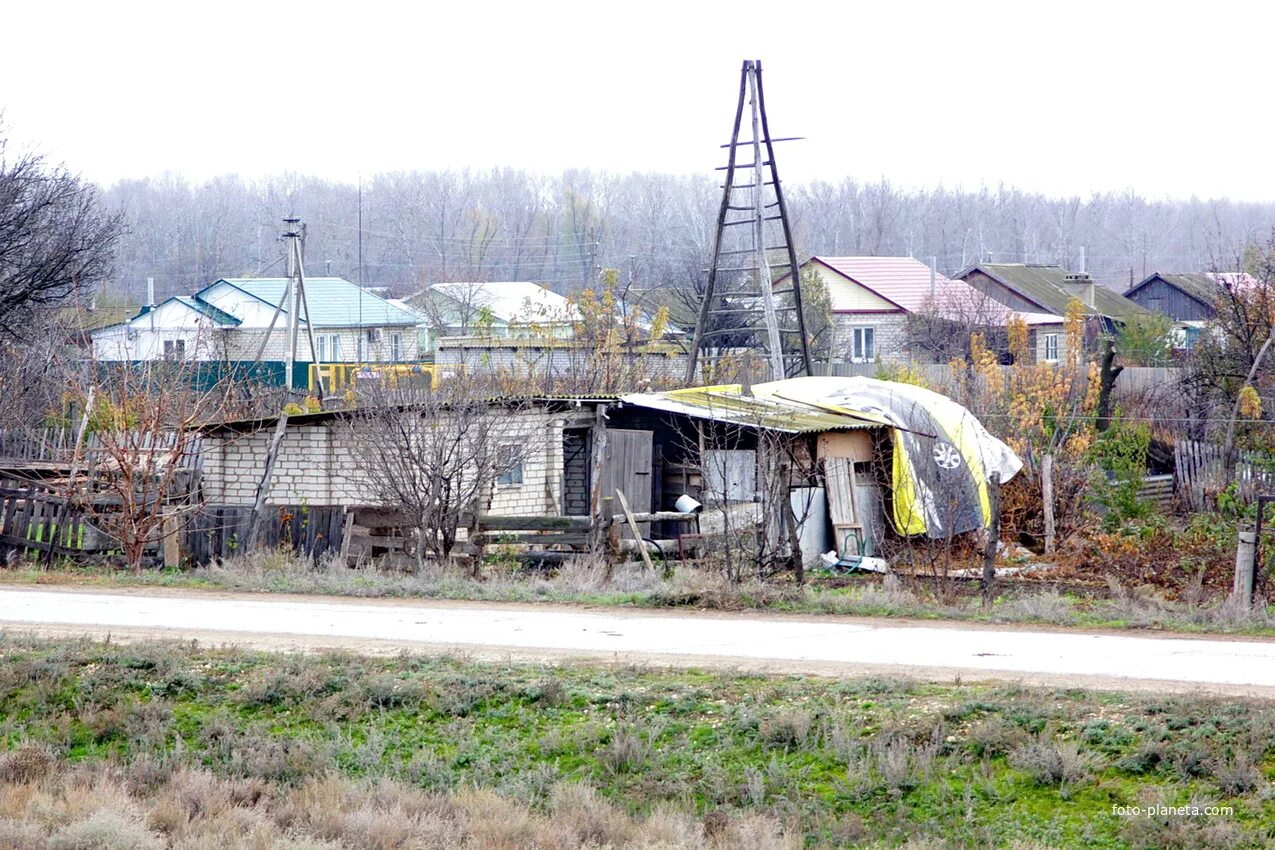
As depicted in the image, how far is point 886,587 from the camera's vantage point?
661 inches

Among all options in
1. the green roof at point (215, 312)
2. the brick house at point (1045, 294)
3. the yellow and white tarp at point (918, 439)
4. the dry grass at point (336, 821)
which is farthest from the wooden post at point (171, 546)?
the brick house at point (1045, 294)

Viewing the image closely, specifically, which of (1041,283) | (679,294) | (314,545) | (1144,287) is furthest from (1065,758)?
(1144,287)

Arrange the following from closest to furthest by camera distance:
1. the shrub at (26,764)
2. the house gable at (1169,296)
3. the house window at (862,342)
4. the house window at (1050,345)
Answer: the shrub at (26,764)
the house window at (862,342)
the house window at (1050,345)
the house gable at (1169,296)

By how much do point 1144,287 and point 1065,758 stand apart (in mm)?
73855

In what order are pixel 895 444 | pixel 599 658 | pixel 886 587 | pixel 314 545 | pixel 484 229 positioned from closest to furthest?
1. pixel 599 658
2. pixel 886 587
3. pixel 314 545
4. pixel 895 444
5. pixel 484 229

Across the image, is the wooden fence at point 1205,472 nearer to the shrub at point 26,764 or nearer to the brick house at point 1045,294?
the shrub at point 26,764

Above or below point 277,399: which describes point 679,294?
above

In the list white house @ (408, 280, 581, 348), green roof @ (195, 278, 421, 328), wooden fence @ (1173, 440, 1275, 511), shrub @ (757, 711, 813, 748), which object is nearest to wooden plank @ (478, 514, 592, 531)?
shrub @ (757, 711, 813, 748)

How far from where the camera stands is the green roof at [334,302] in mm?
61750

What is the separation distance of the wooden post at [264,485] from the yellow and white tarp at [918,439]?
9.38m

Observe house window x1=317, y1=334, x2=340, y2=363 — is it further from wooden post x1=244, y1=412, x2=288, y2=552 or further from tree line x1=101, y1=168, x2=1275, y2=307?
wooden post x1=244, y1=412, x2=288, y2=552

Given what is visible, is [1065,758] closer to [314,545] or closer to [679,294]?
[314,545]

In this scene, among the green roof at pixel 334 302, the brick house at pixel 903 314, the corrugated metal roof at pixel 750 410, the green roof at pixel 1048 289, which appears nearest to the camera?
the corrugated metal roof at pixel 750 410

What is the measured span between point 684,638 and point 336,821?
4.77 m
